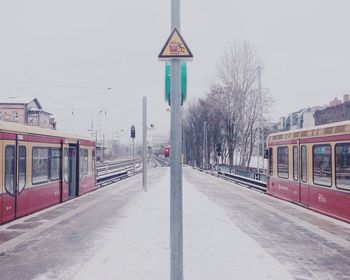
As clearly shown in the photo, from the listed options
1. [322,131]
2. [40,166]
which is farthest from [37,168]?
[322,131]

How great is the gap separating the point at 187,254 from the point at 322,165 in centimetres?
771

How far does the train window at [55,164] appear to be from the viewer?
1606 cm

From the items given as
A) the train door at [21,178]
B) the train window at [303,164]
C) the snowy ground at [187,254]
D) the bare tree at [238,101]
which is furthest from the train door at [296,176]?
the bare tree at [238,101]

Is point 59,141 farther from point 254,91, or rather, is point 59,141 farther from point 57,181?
point 254,91

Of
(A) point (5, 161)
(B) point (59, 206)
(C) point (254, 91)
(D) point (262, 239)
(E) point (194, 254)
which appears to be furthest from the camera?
(C) point (254, 91)

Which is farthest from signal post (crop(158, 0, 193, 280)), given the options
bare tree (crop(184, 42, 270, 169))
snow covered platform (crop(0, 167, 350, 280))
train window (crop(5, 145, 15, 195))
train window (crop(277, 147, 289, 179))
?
bare tree (crop(184, 42, 270, 169))

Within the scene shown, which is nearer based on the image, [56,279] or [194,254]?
[56,279]

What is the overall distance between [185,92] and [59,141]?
12071 millimetres

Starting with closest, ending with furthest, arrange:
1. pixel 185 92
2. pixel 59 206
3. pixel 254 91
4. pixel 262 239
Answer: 1. pixel 185 92
2. pixel 262 239
3. pixel 59 206
4. pixel 254 91

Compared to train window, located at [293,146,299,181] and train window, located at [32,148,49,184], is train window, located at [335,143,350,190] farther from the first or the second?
train window, located at [32,148,49,184]

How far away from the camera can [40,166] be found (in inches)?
581

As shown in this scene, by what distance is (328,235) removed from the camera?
34.4 feet

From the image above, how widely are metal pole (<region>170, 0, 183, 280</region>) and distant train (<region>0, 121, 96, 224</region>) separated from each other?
754 centimetres

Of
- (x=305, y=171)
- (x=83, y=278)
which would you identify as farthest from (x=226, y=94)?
(x=83, y=278)
